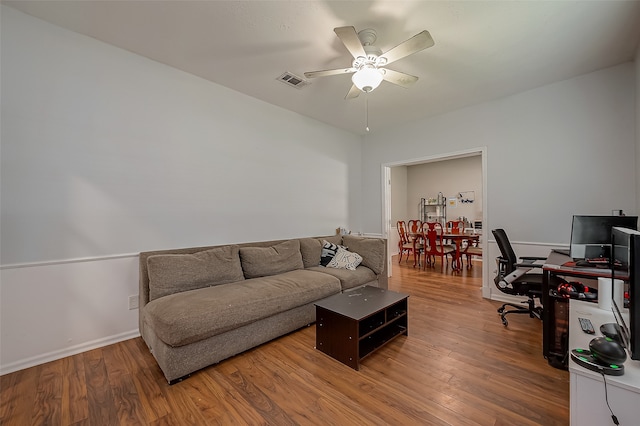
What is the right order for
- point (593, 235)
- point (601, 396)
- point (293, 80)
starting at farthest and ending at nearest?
point (293, 80)
point (593, 235)
point (601, 396)

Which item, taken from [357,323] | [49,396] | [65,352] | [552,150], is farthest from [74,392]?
[552,150]

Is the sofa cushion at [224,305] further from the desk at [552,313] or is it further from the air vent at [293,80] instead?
the air vent at [293,80]

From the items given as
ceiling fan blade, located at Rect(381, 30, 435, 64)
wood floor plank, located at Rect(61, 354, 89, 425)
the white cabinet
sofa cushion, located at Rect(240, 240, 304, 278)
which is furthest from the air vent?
the white cabinet

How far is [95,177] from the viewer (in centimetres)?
235

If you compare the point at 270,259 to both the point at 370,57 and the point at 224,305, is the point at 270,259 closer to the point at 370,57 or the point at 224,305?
the point at 224,305

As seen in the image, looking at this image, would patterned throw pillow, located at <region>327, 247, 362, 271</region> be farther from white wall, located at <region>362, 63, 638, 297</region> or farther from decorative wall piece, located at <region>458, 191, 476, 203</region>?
decorative wall piece, located at <region>458, 191, 476, 203</region>

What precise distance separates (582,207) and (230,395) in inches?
159

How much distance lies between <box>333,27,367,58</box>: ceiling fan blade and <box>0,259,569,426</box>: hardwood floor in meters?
2.42

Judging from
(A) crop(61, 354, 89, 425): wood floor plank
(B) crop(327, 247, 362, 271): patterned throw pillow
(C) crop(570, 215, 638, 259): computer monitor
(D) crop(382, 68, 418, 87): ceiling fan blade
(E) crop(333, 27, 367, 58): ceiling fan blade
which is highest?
(E) crop(333, 27, 367, 58): ceiling fan blade

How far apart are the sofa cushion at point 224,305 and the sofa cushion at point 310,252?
0.73 meters

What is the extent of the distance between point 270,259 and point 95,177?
1844mm

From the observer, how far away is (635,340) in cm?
108

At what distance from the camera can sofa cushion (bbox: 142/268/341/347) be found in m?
1.85

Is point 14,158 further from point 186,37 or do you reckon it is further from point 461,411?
point 461,411
